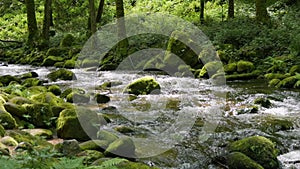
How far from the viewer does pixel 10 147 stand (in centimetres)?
491

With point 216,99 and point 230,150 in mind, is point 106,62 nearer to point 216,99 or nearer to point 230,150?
point 216,99

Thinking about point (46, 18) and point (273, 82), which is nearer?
point (273, 82)

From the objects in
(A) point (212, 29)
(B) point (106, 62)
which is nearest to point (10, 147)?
(B) point (106, 62)

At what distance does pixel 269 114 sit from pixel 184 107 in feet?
6.52

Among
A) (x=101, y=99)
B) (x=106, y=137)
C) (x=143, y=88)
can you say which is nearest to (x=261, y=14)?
(x=143, y=88)

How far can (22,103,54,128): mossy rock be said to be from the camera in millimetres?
6692

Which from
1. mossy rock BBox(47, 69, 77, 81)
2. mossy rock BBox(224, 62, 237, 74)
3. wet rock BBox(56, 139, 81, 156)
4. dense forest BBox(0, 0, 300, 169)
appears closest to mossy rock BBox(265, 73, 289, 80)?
dense forest BBox(0, 0, 300, 169)

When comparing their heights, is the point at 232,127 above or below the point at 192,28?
below

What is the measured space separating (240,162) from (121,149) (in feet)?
5.75

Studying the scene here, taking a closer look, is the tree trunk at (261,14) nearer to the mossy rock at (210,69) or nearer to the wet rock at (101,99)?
the mossy rock at (210,69)

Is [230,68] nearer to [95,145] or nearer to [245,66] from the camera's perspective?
[245,66]

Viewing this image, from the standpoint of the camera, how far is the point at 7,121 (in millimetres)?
5992

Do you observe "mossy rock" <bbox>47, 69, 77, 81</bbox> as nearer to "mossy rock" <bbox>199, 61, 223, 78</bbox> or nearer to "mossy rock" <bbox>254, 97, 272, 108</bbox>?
"mossy rock" <bbox>199, 61, 223, 78</bbox>

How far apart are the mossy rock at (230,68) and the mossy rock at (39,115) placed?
7277mm
